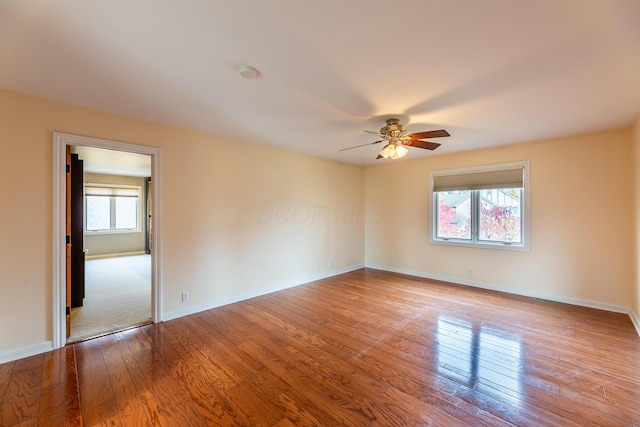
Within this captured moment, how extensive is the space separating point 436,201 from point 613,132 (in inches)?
101

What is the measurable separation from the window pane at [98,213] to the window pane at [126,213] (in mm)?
242

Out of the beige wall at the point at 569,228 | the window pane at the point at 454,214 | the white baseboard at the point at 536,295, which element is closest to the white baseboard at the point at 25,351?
the white baseboard at the point at 536,295

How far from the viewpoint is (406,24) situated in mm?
1582

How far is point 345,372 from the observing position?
2.25 m

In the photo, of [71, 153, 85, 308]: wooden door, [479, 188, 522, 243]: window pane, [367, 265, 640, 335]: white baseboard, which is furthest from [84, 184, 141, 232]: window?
[479, 188, 522, 243]: window pane

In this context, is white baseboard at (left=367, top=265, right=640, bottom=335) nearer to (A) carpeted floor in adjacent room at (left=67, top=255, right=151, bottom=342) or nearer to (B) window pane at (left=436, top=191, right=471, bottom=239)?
(B) window pane at (left=436, top=191, right=471, bottom=239)

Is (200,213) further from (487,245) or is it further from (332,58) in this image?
(487,245)

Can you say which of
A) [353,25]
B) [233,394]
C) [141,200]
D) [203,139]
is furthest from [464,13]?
[141,200]

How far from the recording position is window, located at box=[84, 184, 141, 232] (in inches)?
308

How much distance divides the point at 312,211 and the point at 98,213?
7.29 m

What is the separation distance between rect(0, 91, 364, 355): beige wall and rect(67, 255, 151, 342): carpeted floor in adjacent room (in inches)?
20.0

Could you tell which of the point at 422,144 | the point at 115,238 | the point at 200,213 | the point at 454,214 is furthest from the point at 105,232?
the point at 454,214

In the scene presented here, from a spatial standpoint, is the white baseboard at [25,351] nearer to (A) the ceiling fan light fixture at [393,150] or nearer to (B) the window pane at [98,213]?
(A) the ceiling fan light fixture at [393,150]

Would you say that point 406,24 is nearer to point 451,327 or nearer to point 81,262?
point 451,327
